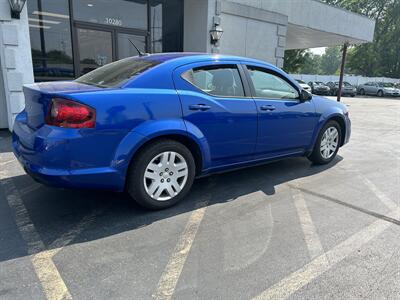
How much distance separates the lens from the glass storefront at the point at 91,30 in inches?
317

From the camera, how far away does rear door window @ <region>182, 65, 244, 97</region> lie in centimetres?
382

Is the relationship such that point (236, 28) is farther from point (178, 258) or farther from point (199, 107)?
point (178, 258)

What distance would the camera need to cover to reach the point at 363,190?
4414 millimetres

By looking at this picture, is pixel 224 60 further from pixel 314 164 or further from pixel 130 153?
pixel 314 164

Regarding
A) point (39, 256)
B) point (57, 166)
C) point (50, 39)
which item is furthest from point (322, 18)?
point (39, 256)

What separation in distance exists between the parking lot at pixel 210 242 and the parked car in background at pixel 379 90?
3166 cm

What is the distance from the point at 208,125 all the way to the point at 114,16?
6811 millimetres

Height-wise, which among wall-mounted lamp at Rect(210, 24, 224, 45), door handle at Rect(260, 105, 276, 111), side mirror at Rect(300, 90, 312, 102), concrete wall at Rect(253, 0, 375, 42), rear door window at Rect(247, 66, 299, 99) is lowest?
door handle at Rect(260, 105, 276, 111)

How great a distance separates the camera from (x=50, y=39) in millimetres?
8156

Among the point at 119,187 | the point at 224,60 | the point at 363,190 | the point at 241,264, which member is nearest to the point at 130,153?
the point at 119,187

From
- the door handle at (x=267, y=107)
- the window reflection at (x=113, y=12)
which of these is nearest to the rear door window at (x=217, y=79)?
the door handle at (x=267, y=107)

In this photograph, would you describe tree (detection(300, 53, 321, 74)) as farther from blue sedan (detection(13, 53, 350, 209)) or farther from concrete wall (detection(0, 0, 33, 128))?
blue sedan (detection(13, 53, 350, 209))

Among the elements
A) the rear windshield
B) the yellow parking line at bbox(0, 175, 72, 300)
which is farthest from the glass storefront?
the yellow parking line at bbox(0, 175, 72, 300)

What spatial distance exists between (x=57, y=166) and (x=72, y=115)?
47cm
